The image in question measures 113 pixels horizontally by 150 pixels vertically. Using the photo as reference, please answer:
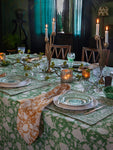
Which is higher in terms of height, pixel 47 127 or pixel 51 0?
pixel 51 0

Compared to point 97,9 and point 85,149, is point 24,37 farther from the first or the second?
point 85,149

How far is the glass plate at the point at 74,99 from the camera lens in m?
1.07

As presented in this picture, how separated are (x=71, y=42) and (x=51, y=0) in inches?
45.7

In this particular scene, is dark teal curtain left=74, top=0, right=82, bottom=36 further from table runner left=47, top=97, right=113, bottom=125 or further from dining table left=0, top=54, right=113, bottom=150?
table runner left=47, top=97, right=113, bottom=125

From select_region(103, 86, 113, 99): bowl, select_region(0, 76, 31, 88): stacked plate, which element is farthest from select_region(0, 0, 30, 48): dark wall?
select_region(103, 86, 113, 99): bowl

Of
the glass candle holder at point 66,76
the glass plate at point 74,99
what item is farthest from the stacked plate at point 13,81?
the glass plate at point 74,99

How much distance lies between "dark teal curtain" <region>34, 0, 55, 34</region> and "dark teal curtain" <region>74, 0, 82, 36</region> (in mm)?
683

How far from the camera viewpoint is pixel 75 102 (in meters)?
1.08

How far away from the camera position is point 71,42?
4.57m

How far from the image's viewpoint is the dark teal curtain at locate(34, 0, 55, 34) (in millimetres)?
4846

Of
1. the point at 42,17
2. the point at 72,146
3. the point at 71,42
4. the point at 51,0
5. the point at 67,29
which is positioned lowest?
the point at 72,146

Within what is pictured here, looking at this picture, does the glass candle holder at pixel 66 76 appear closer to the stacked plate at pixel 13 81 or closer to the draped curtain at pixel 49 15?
the stacked plate at pixel 13 81

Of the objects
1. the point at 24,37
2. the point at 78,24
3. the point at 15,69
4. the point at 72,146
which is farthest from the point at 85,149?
the point at 24,37

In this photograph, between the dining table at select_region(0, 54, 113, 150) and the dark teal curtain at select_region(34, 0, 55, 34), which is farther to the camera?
the dark teal curtain at select_region(34, 0, 55, 34)
